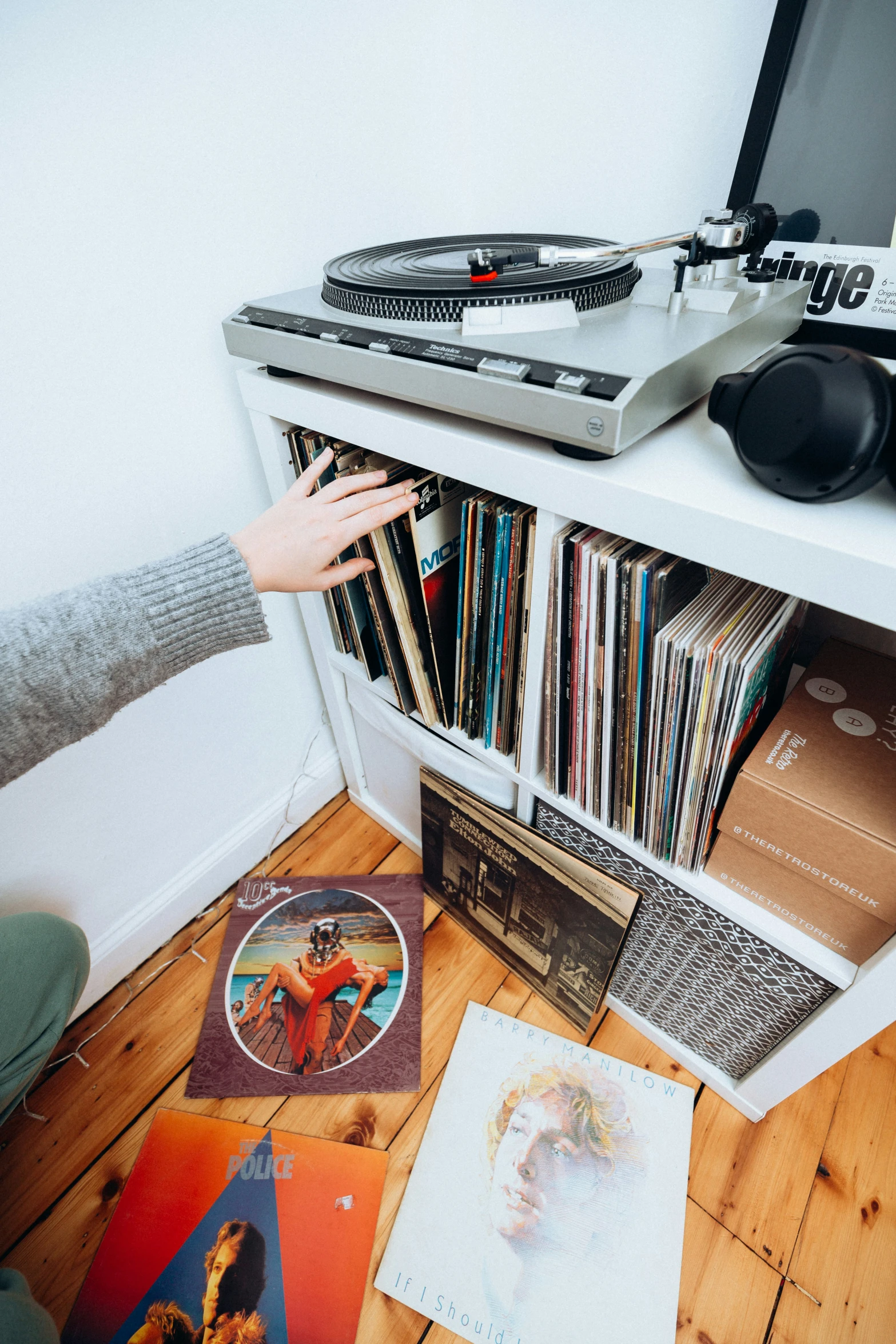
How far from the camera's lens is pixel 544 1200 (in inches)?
30.4

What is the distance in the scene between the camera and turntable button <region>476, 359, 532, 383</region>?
1.62 feet

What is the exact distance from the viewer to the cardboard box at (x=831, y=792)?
531 mm

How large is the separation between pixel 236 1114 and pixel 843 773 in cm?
84

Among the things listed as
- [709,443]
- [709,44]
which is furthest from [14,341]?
[709,44]

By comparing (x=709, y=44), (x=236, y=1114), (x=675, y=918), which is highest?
(x=709, y=44)

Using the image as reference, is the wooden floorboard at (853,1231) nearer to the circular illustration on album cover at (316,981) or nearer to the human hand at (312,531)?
the circular illustration on album cover at (316,981)

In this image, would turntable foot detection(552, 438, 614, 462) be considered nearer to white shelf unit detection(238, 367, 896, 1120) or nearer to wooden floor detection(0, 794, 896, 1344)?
white shelf unit detection(238, 367, 896, 1120)

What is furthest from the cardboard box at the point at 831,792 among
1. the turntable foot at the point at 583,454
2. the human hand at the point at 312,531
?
the human hand at the point at 312,531

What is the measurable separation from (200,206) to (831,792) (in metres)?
0.86

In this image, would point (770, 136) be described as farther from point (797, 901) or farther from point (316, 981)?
point (316, 981)

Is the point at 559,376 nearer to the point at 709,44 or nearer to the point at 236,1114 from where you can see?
the point at 709,44

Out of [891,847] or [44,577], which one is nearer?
[891,847]

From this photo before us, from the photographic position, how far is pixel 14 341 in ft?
2.06

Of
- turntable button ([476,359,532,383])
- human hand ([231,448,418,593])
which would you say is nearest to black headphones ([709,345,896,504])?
turntable button ([476,359,532,383])
